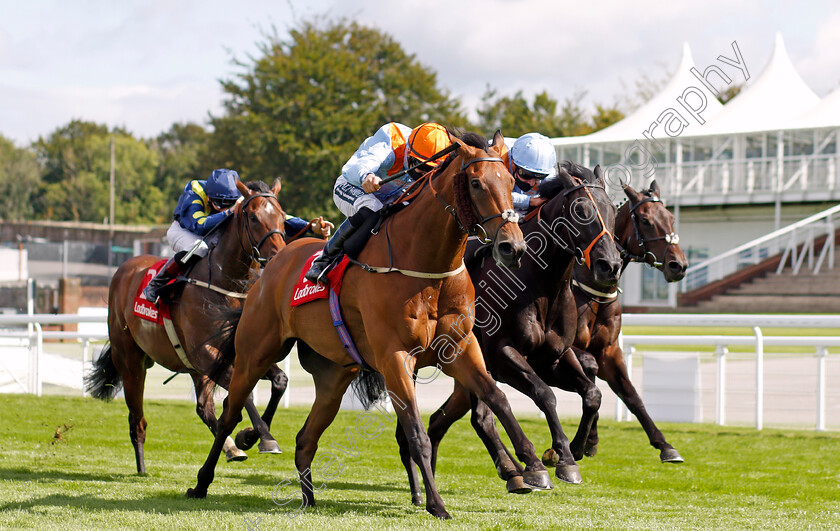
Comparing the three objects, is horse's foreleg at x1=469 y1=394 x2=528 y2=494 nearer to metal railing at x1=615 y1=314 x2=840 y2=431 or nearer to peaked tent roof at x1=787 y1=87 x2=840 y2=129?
metal railing at x1=615 y1=314 x2=840 y2=431

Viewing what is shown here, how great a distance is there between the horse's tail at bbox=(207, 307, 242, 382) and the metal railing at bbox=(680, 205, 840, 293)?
20.8 metres

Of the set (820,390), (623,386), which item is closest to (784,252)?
(820,390)

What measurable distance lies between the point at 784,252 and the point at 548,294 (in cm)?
2208

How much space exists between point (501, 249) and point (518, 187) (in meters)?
2.02

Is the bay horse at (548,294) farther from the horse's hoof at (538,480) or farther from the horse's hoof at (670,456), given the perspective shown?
the horse's hoof at (538,480)

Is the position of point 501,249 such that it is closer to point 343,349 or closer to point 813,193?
point 343,349

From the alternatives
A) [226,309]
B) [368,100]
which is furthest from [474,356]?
[368,100]

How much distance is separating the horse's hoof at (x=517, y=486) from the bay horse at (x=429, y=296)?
15 centimetres

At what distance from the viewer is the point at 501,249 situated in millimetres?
3773

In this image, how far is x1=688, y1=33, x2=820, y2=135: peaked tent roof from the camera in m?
26.6

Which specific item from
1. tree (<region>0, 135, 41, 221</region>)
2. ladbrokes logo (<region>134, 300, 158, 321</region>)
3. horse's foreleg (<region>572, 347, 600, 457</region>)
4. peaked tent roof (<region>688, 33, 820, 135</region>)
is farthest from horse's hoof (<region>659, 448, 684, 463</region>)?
tree (<region>0, 135, 41, 221</region>)

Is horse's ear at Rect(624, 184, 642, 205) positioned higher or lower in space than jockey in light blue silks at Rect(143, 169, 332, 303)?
higher

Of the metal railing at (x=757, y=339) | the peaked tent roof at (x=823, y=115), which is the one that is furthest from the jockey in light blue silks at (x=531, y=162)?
the peaked tent roof at (x=823, y=115)

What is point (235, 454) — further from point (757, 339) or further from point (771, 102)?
point (771, 102)
